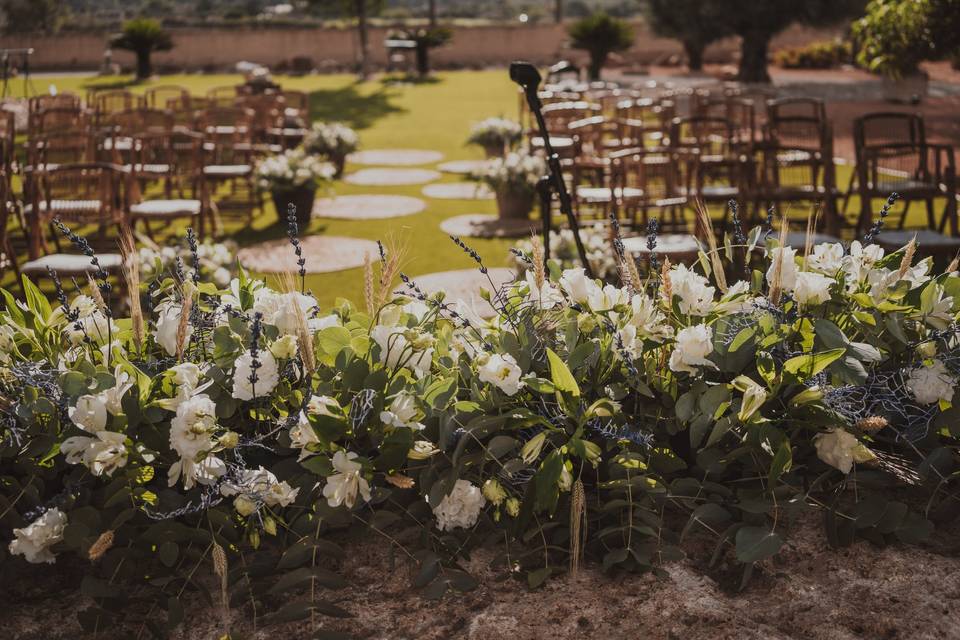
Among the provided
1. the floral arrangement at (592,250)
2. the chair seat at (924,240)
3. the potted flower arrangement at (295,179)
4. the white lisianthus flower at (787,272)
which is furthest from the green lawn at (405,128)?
the chair seat at (924,240)

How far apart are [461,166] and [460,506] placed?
984cm

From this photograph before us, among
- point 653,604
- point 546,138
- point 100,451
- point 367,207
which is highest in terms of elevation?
point 546,138

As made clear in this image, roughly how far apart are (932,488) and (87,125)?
8891 mm

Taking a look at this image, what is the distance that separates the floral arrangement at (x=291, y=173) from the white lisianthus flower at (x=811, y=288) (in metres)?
6.55

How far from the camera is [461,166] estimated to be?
1116 cm

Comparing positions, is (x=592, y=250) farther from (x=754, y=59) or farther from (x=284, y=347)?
(x=754, y=59)

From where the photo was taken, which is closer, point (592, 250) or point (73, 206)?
point (592, 250)

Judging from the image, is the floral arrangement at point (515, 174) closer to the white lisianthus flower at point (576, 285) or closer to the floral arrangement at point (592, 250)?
the floral arrangement at point (592, 250)

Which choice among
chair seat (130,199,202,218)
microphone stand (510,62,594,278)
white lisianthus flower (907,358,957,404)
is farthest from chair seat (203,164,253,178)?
white lisianthus flower (907,358,957,404)

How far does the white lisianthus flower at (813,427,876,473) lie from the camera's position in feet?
5.16

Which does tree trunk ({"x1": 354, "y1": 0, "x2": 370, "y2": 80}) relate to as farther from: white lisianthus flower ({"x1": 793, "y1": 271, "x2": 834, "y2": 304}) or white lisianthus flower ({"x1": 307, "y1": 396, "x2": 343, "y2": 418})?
white lisianthus flower ({"x1": 307, "y1": 396, "x2": 343, "y2": 418})

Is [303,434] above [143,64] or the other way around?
the other way around

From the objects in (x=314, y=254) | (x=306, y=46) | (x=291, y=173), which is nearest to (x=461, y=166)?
(x=291, y=173)

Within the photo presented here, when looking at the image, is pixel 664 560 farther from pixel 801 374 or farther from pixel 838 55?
pixel 838 55
